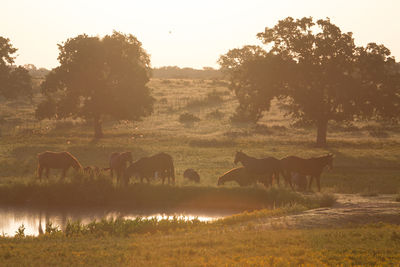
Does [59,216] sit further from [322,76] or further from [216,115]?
[216,115]

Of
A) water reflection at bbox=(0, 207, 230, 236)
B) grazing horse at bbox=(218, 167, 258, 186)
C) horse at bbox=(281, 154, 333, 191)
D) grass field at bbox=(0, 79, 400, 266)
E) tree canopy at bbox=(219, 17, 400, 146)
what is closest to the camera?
grass field at bbox=(0, 79, 400, 266)

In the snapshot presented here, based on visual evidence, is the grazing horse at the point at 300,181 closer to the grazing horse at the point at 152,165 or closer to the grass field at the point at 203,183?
the grass field at the point at 203,183

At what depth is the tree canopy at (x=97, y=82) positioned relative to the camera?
5956cm

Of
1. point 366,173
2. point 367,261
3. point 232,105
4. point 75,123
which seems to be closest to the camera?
point 367,261

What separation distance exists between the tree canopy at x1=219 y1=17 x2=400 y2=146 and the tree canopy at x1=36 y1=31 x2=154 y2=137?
498 inches

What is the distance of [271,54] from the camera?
54469 millimetres

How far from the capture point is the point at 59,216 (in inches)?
1013

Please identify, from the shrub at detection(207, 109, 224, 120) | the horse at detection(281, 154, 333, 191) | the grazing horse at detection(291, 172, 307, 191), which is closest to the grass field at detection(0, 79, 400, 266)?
the shrub at detection(207, 109, 224, 120)

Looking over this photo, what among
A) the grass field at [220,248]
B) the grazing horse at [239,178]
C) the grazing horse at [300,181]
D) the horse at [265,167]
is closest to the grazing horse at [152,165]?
the grazing horse at [239,178]

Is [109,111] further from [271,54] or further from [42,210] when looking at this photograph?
[42,210]

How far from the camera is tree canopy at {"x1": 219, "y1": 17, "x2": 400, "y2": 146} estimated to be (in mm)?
51062

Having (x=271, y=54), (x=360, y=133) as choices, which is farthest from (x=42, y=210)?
(x=360, y=133)

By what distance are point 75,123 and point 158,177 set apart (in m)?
45.2

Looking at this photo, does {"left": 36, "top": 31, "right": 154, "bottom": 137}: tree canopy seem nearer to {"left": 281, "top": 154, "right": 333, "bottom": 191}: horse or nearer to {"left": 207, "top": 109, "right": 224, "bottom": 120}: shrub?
{"left": 207, "top": 109, "right": 224, "bottom": 120}: shrub
